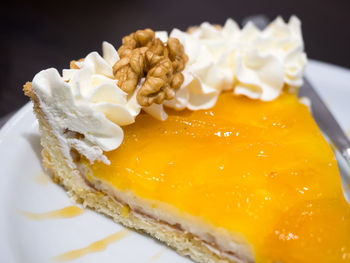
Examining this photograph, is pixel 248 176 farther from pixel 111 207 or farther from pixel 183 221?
pixel 111 207

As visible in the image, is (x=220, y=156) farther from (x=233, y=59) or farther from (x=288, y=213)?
(x=233, y=59)

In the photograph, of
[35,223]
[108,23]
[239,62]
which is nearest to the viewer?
[35,223]

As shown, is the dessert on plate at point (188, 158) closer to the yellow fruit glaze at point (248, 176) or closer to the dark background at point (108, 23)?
the yellow fruit glaze at point (248, 176)

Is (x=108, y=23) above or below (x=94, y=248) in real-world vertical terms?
above

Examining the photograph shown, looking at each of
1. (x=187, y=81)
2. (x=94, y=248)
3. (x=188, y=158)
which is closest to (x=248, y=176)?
(x=188, y=158)

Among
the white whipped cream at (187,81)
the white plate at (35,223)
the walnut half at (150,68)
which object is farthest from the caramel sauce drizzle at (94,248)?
the walnut half at (150,68)

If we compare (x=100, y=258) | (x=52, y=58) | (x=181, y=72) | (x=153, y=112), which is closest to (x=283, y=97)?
(x=181, y=72)

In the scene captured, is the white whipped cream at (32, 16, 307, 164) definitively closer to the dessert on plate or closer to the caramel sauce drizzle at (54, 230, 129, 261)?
the dessert on plate
